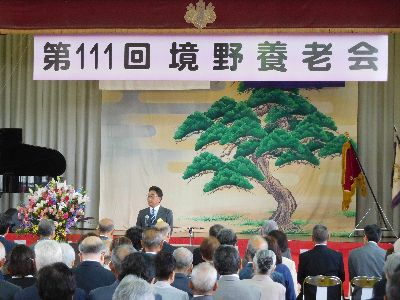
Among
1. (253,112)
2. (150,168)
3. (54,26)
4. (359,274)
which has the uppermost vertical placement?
(54,26)

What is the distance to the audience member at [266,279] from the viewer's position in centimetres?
505

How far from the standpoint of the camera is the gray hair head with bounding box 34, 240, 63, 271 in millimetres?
4711

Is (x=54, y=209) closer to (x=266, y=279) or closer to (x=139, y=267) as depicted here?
(x=266, y=279)

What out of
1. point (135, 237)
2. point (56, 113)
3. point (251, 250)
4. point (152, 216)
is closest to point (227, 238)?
point (251, 250)

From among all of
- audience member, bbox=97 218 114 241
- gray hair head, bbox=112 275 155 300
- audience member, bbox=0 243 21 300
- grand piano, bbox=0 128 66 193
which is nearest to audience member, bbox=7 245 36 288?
audience member, bbox=0 243 21 300

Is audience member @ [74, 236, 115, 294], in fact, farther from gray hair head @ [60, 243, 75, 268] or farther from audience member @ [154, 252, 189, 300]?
audience member @ [154, 252, 189, 300]

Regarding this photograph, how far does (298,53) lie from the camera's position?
1011cm

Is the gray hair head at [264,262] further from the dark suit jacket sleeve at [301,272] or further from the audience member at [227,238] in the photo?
the dark suit jacket sleeve at [301,272]

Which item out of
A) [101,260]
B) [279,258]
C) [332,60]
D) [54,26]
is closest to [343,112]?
[332,60]

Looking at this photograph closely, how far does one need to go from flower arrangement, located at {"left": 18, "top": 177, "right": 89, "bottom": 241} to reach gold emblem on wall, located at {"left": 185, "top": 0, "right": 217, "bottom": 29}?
311cm

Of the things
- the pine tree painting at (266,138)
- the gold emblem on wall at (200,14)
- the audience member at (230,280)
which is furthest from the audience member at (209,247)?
the pine tree painting at (266,138)

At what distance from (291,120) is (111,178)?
317 centimetres

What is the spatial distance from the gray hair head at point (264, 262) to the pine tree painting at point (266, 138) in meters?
7.83

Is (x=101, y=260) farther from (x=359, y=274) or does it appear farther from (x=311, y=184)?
(x=311, y=184)
